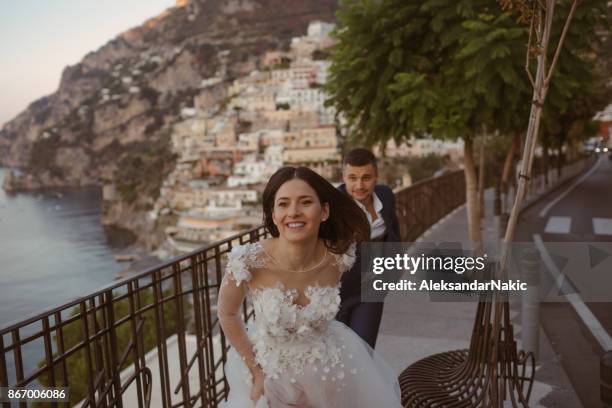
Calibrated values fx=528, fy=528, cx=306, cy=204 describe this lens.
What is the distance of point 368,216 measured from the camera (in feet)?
10.9

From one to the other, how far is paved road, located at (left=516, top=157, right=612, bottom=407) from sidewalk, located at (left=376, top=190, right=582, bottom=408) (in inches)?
5.9

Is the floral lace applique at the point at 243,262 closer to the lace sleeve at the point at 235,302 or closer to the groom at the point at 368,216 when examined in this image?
the lace sleeve at the point at 235,302

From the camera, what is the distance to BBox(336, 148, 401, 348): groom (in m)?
3.09

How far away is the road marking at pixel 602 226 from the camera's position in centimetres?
1146

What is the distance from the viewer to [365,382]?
7.82 feet

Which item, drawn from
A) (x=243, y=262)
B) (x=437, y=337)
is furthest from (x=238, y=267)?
(x=437, y=337)

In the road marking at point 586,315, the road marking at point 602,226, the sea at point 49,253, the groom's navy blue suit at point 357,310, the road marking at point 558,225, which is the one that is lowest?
the sea at point 49,253

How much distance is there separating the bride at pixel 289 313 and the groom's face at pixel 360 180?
0.94 m

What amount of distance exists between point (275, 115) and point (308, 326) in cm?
13363

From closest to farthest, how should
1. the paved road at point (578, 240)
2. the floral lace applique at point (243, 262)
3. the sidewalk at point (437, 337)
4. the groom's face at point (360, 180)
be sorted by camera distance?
the floral lace applique at point (243, 262) → the groom's face at point (360, 180) → the sidewalk at point (437, 337) → the paved road at point (578, 240)

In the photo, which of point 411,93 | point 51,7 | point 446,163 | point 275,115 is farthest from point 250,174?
point 411,93

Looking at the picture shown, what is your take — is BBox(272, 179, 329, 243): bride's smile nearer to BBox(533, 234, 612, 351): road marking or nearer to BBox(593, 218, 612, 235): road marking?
BBox(533, 234, 612, 351): road marking

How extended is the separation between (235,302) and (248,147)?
421 ft

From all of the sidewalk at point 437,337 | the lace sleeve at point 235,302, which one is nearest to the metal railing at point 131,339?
the lace sleeve at point 235,302
